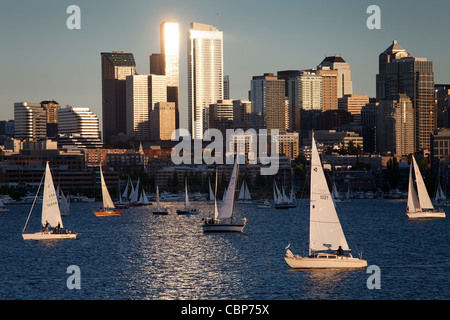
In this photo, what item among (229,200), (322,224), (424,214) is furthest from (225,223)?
(424,214)

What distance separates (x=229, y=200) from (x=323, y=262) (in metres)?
30.7

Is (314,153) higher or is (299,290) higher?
(314,153)

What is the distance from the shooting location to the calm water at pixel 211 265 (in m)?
52.8

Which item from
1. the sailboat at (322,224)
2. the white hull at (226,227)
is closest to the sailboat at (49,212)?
the white hull at (226,227)

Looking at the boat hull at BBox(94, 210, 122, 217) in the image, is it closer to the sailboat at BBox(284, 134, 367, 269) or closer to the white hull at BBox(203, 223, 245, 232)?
the white hull at BBox(203, 223, 245, 232)

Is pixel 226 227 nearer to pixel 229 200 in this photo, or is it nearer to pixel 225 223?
pixel 225 223

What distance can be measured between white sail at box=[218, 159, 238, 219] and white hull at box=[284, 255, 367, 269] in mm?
27630

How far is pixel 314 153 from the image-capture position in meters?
53.1

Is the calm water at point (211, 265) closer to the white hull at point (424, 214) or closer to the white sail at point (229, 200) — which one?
the white sail at point (229, 200)

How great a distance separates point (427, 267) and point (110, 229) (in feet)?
172

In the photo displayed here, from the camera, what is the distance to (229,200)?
87062 mm

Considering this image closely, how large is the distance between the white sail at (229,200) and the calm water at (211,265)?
2332 millimetres
